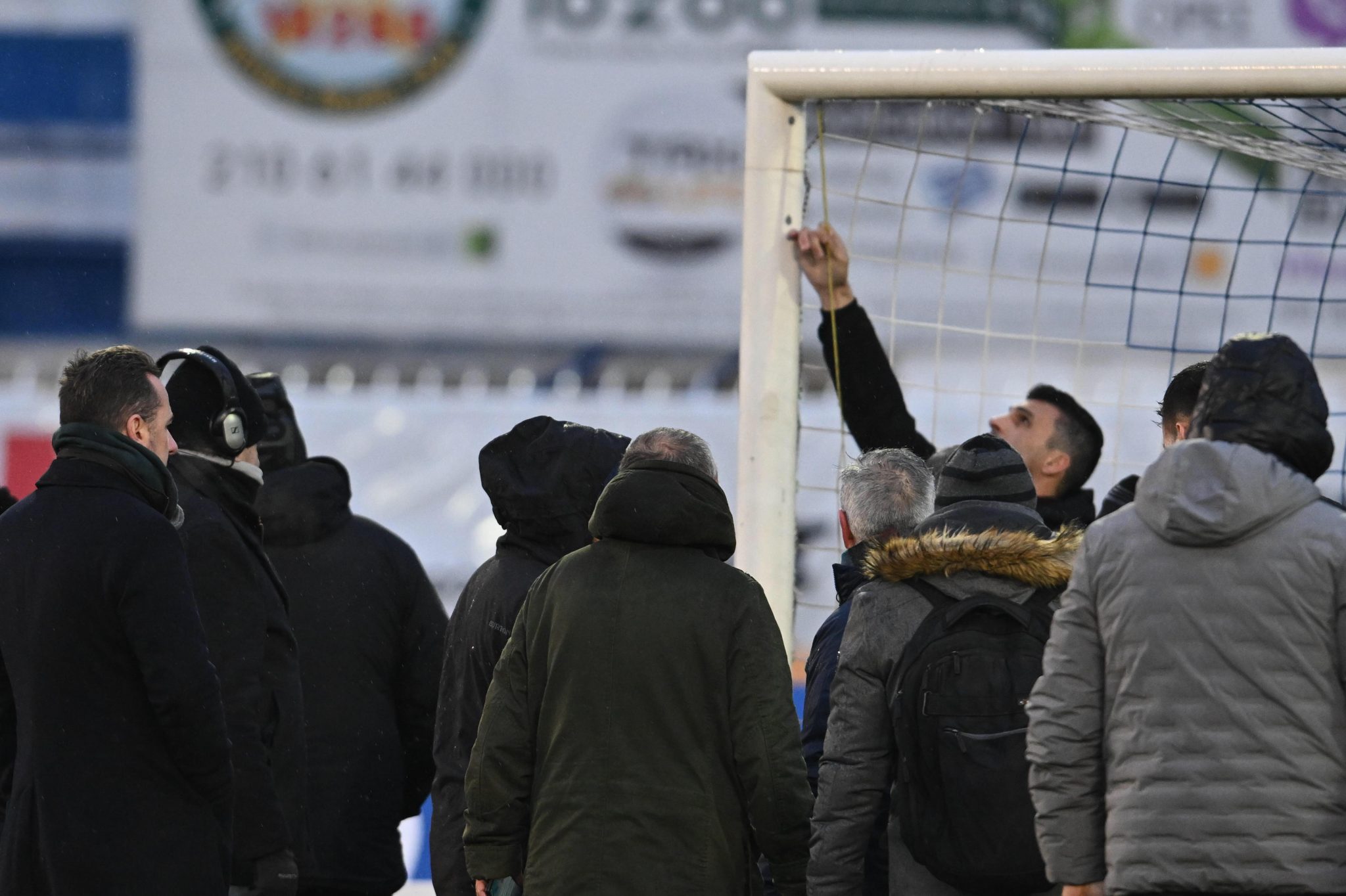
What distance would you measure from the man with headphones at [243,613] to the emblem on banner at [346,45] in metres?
9.85

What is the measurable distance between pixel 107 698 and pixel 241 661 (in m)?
0.36

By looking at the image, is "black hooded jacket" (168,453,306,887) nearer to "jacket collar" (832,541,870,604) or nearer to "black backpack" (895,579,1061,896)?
"jacket collar" (832,541,870,604)

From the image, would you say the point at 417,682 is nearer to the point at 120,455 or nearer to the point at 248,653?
the point at 248,653

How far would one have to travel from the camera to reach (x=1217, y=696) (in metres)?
2.33

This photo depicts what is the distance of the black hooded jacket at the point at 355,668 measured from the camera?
410 cm

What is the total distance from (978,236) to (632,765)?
1021 centimetres

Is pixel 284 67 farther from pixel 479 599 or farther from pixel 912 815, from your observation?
pixel 912 815

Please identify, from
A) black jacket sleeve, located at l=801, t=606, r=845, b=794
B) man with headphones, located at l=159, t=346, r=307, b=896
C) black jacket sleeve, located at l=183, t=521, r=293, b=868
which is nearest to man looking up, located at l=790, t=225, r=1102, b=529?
black jacket sleeve, located at l=801, t=606, r=845, b=794

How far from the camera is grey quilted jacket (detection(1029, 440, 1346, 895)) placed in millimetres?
2297

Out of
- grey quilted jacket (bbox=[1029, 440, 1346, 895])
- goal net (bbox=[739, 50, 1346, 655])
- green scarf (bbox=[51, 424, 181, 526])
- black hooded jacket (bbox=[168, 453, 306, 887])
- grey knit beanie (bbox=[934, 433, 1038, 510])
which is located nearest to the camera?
grey quilted jacket (bbox=[1029, 440, 1346, 895])

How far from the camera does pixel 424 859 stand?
20.9ft

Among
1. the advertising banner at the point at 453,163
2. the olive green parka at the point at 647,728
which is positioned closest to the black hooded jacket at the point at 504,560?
the olive green parka at the point at 647,728

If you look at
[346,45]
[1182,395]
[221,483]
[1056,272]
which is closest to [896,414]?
[1182,395]

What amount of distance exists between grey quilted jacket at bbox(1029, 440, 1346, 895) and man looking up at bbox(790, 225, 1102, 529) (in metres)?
1.66
